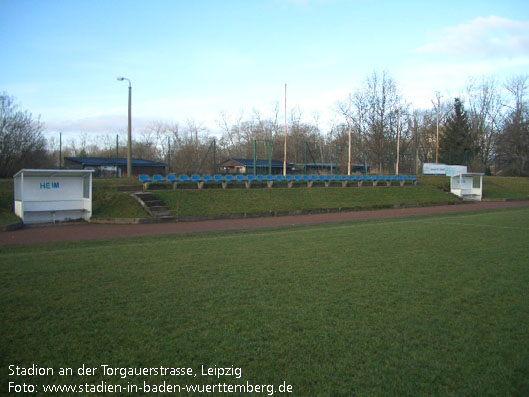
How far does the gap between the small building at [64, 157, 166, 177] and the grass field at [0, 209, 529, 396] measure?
2297 cm

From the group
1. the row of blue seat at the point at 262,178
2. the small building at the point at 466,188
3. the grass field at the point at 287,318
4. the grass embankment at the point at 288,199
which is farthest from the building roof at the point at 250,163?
the grass field at the point at 287,318

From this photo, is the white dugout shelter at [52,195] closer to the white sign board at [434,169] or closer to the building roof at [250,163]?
the building roof at [250,163]

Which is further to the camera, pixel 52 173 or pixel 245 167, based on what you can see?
pixel 245 167

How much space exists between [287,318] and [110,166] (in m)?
30.5

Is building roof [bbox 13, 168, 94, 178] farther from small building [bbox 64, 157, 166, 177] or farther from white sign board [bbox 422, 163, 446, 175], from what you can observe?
white sign board [bbox 422, 163, 446, 175]

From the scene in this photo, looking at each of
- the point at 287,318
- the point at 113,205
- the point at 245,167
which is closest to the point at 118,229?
the point at 113,205

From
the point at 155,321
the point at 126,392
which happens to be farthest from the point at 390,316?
the point at 126,392

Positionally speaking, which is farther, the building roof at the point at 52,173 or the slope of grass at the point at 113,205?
the slope of grass at the point at 113,205

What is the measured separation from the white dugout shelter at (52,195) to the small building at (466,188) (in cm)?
2637

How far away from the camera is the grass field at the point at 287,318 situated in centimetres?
397

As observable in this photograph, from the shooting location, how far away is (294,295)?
6320 millimetres

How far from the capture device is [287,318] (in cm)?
532

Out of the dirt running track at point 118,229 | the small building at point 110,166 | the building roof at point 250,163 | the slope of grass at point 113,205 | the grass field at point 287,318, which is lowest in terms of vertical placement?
the dirt running track at point 118,229

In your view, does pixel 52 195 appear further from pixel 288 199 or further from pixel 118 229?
pixel 288 199
